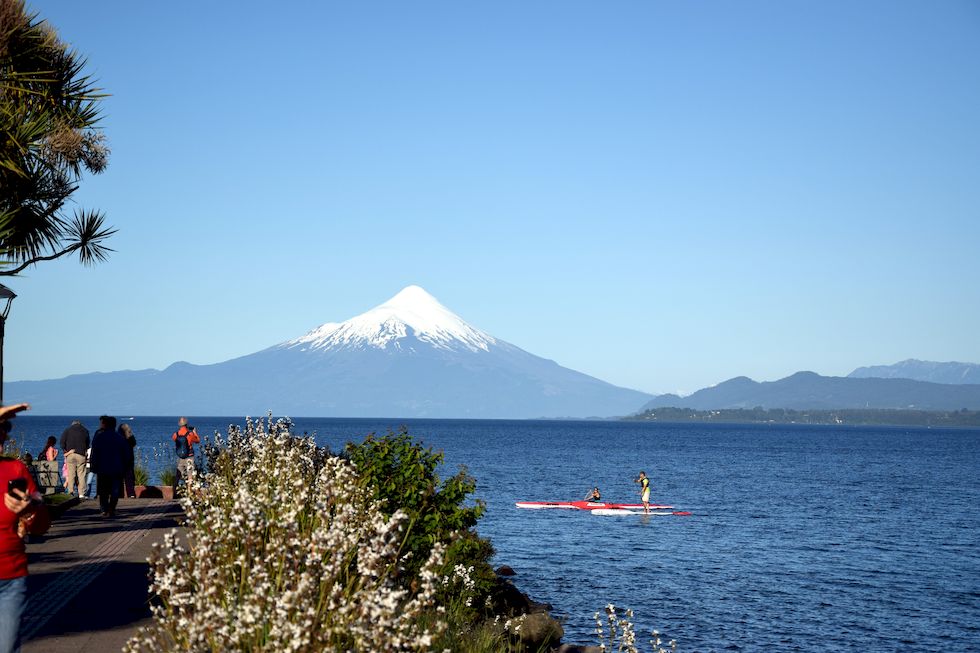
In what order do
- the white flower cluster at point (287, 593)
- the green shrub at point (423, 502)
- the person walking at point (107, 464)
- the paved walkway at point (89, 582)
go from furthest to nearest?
the person walking at point (107, 464) → the green shrub at point (423, 502) → the paved walkway at point (89, 582) → the white flower cluster at point (287, 593)

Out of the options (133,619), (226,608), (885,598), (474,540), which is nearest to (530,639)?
(474,540)

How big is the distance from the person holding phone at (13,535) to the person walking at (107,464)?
45.9 ft

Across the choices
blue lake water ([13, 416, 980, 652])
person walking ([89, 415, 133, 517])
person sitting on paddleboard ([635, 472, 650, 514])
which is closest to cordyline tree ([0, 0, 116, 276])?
person walking ([89, 415, 133, 517])

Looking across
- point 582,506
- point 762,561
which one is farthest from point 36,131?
point 582,506

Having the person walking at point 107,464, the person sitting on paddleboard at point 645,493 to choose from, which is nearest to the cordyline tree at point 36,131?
the person walking at point 107,464

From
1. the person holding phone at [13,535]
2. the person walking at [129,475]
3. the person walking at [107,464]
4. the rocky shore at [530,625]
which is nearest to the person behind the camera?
the person holding phone at [13,535]

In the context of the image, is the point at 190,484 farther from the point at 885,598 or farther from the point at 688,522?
the point at 688,522

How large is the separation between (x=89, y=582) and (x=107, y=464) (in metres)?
8.00

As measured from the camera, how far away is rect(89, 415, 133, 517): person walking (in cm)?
2069

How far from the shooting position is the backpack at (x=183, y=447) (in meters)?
24.2

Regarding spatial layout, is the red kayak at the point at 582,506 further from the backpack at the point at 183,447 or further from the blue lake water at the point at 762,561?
the backpack at the point at 183,447

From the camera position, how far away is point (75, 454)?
2514 cm

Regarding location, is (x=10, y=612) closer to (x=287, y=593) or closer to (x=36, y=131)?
(x=287, y=593)

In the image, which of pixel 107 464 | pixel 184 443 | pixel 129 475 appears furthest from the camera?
pixel 129 475
